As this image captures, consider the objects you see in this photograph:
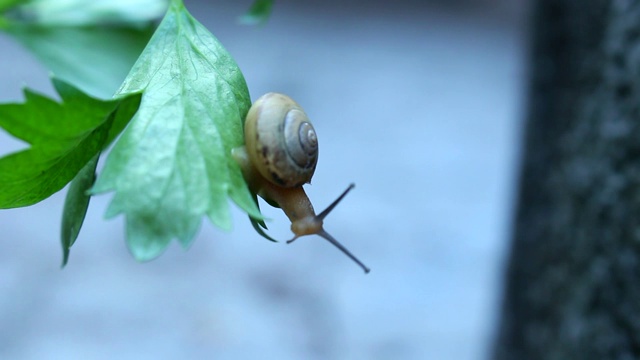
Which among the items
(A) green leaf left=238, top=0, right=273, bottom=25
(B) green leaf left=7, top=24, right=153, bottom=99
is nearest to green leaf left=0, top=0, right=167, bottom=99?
(B) green leaf left=7, top=24, right=153, bottom=99

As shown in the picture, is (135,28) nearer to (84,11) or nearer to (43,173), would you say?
(84,11)

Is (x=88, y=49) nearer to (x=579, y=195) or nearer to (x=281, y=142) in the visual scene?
(x=281, y=142)

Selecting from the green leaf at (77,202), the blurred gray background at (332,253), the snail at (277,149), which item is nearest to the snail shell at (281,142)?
the snail at (277,149)

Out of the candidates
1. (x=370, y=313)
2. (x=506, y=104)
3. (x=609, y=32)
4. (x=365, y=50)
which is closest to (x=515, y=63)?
(x=506, y=104)

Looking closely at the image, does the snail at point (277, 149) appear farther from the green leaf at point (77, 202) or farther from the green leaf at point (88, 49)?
the green leaf at point (88, 49)

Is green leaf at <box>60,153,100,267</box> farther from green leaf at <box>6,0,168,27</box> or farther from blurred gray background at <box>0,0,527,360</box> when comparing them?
blurred gray background at <box>0,0,527,360</box>

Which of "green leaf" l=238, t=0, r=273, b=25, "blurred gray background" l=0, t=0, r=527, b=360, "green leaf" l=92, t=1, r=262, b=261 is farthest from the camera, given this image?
"blurred gray background" l=0, t=0, r=527, b=360

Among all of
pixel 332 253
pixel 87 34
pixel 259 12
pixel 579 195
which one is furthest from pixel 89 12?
pixel 332 253
